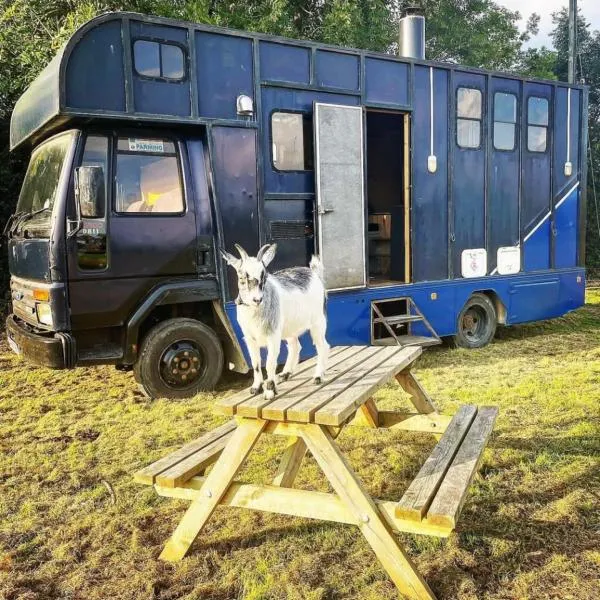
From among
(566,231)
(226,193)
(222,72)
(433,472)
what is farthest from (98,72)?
(566,231)

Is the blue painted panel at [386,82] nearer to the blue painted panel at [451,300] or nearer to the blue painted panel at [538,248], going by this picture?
the blue painted panel at [451,300]

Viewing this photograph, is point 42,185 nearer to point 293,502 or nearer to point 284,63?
point 284,63

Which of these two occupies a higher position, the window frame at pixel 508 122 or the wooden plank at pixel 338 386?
the window frame at pixel 508 122

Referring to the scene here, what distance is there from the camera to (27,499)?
3551mm

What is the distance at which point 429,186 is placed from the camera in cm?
718

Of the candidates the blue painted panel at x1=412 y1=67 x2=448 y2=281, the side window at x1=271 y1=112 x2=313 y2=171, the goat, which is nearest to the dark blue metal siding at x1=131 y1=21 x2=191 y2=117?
the side window at x1=271 y1=112 x2=313 y2=171

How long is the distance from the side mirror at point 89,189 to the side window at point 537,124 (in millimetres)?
5791

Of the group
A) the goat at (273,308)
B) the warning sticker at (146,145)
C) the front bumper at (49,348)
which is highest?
the warning sticker at (146,145)

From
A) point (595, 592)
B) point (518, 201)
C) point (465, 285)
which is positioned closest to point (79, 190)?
point (595, 592)

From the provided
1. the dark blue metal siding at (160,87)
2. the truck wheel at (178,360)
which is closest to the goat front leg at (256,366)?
the truck wheel at (178,360)

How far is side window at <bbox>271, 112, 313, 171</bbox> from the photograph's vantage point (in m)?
6.00

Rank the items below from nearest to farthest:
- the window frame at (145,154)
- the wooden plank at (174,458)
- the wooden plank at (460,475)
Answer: the wooden plank at (460,475), the wooden plank at (174,458), the window frame at (145,154)

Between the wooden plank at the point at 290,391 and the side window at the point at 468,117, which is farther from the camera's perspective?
the side window at the point at 468,117

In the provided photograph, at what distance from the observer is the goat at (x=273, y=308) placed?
274 cm
